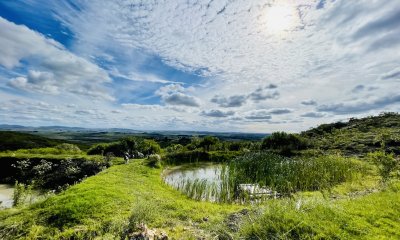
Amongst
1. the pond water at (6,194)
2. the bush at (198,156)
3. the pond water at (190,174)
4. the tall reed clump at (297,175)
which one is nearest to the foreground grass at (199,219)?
the tall reed clump at (297,175)

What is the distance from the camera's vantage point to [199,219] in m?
9.67

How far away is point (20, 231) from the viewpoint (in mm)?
8508

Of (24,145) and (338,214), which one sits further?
(24,145)

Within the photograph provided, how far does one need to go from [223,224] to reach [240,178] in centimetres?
880

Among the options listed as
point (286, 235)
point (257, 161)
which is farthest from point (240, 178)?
point (286, 235)

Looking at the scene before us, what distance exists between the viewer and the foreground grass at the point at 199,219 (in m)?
7.25

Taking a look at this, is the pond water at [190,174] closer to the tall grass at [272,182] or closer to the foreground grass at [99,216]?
the tall grass at [272,182]

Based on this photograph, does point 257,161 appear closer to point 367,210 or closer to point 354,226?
point 367,210

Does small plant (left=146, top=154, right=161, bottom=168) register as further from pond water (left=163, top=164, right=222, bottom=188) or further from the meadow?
pond water (left=163, top=164, right=222, bottom=188)

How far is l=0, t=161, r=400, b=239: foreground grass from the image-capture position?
725 cm

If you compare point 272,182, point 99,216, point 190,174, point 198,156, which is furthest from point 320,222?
point 198,156

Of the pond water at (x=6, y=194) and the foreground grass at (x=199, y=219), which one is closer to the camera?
the foreground grass at (x=199, y=219)

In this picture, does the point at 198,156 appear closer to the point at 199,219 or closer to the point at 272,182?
the point at 272,182

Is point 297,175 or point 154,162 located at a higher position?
point 154,162
